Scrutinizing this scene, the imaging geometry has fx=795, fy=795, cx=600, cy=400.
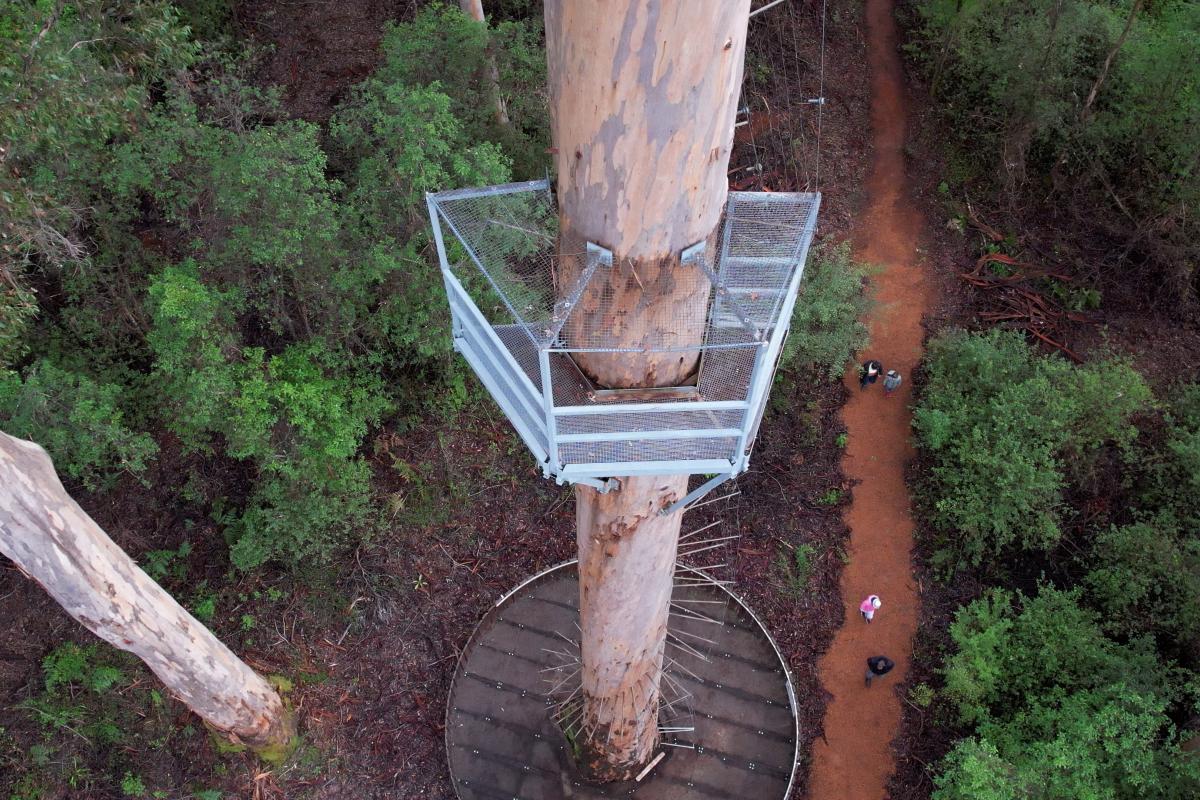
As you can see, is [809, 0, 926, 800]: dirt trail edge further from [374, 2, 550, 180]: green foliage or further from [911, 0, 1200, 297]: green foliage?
[374, 2, 550, 180]: green foliage

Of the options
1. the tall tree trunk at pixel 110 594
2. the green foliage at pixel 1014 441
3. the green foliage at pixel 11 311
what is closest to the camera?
the tall tree trunk at pixel 110 594

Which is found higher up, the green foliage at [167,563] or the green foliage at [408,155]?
the green foliage at [408,155]

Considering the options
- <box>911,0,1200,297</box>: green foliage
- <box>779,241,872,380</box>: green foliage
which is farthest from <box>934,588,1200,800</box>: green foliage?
<box>911,0,1200,297</box>: green foliage

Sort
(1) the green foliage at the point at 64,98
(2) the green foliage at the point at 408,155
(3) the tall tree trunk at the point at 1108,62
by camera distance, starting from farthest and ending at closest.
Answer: (3) the tall tree trunk at the point at 1108,62 → (2) the green foliage at the point at 408,155 → (1) the green foliage at the point at 64,98

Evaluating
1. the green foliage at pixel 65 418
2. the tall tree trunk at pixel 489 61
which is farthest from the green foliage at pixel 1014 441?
the green foliage at pixel 65 418

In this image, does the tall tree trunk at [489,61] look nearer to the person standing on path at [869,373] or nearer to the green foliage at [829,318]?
the green foliage at [829,318]

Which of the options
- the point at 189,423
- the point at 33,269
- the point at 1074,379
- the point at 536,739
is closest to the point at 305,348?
the point at 189,423

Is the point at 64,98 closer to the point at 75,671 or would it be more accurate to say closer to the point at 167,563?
the point at 167,563

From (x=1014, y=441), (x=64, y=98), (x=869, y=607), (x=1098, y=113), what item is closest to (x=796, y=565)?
(x=869, y=607)
